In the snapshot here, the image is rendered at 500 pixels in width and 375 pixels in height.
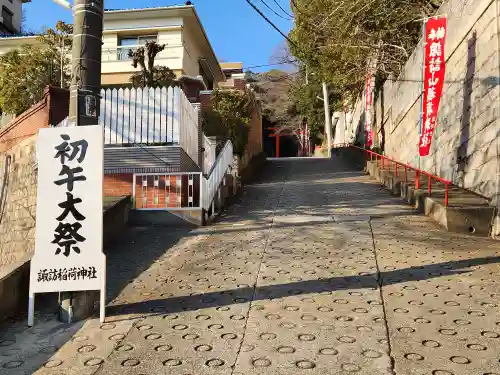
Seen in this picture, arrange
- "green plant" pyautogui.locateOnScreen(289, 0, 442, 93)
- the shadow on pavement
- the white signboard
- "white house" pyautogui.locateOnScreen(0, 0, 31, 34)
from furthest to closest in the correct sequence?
"white house" pyautogui.locateOnScreen(0, 0, 31, 34) < "green plant" pyautogui.locateOnScreen(289, 0, 442, 93) < the shadow on pavement < the white signboard

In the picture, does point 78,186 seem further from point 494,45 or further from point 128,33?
point 128,33

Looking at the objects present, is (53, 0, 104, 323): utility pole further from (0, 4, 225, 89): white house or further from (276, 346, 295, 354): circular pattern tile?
(0, 4, 225, 89): white house

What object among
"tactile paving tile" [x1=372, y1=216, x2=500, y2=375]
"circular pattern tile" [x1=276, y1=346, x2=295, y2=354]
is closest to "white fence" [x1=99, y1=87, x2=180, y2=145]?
"tactile paving tile" [x1=372, y1=216, x2=500, y2=375]

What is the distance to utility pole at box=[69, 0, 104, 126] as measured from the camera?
4859 mm

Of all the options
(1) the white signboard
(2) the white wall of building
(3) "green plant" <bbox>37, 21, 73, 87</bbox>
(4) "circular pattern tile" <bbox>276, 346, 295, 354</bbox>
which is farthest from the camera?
(2) the white wall of building

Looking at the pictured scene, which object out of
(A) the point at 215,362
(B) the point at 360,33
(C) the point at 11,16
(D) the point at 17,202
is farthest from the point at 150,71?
(C) the point at 11,16

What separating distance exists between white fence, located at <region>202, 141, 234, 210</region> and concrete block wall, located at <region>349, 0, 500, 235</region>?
584 cm

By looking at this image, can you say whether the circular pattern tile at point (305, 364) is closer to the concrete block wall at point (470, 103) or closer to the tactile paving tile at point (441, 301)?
the tactile paving tile at point (441, 301)

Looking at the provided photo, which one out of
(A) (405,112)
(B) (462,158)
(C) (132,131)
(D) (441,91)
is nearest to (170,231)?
(C) (132,131)

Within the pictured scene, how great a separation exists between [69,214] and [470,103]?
9188 mm

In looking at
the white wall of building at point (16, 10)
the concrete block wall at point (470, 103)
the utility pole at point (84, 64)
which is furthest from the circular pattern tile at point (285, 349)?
the white wall of building at point (16, 10)

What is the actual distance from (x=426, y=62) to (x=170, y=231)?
841 centimetres

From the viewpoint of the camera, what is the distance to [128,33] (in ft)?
76.2

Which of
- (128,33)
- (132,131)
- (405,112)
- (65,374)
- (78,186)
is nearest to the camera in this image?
(65,374)
